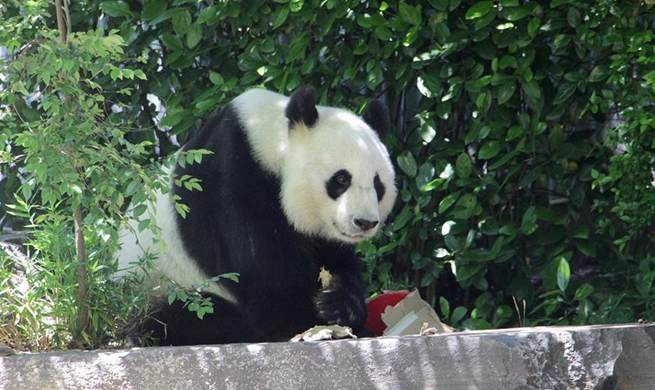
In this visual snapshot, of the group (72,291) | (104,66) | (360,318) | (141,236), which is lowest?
(360,318)

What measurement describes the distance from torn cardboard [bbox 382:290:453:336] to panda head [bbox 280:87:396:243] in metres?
0.36

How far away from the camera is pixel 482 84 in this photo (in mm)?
5457

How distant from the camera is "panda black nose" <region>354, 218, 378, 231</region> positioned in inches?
163

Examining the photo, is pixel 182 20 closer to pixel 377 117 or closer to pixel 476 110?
pixel 377 117

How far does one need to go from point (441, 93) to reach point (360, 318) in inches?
77.7

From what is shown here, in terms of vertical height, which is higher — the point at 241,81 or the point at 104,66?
the point at 104,66

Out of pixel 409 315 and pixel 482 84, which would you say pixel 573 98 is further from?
pixel 409 315

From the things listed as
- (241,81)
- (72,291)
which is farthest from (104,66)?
(241,81)

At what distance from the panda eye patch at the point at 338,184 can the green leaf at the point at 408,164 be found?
4.43 ft

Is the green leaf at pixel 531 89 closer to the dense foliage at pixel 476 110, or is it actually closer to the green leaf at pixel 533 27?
the dense foliage at pixel 476 110

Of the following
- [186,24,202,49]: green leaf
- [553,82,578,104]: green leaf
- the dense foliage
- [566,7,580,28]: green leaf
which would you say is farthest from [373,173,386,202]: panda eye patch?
[186,24,202,49]: green leaf

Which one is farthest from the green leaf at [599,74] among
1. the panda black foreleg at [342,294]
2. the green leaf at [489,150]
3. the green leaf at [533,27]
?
the panda black foreleg at [342,294]

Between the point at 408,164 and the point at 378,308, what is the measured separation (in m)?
1.19

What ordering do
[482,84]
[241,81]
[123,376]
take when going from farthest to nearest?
[241,81] < [482,84] < [123,376]
